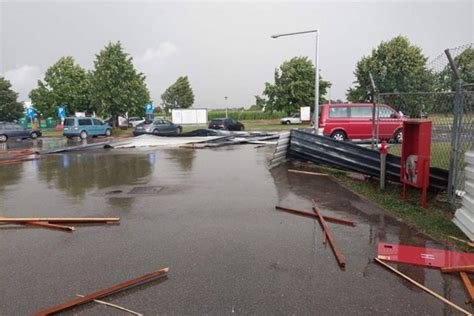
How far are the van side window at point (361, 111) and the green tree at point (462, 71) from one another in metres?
10.0

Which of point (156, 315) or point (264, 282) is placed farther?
point (264, 282)

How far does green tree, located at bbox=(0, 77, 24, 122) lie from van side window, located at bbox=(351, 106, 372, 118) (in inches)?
2219

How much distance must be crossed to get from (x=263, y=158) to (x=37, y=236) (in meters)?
9.43

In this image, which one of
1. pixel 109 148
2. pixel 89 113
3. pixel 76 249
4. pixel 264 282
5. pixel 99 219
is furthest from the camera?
pixel 89 113

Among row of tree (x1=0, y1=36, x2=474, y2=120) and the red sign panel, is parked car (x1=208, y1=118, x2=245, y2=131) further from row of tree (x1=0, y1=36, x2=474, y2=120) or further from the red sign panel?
the red sign panel

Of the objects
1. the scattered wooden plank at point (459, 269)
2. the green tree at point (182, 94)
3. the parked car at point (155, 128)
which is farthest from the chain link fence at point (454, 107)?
the green tree at point (182, 94)

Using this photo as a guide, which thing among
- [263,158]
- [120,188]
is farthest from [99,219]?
[263,158]

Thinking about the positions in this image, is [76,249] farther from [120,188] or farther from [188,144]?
[188,144]

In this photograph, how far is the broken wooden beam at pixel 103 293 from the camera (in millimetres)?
3190

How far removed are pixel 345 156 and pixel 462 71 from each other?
3561 mm

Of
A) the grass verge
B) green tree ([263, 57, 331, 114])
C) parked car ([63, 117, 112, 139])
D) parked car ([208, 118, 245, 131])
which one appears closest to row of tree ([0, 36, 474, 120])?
green tree ([263, 57, 331, 114])

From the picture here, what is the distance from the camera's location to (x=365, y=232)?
208 inches

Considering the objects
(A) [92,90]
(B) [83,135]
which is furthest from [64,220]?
(A) [92,90]

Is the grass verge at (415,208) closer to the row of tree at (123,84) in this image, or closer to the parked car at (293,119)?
the row of tree at (123,84)
